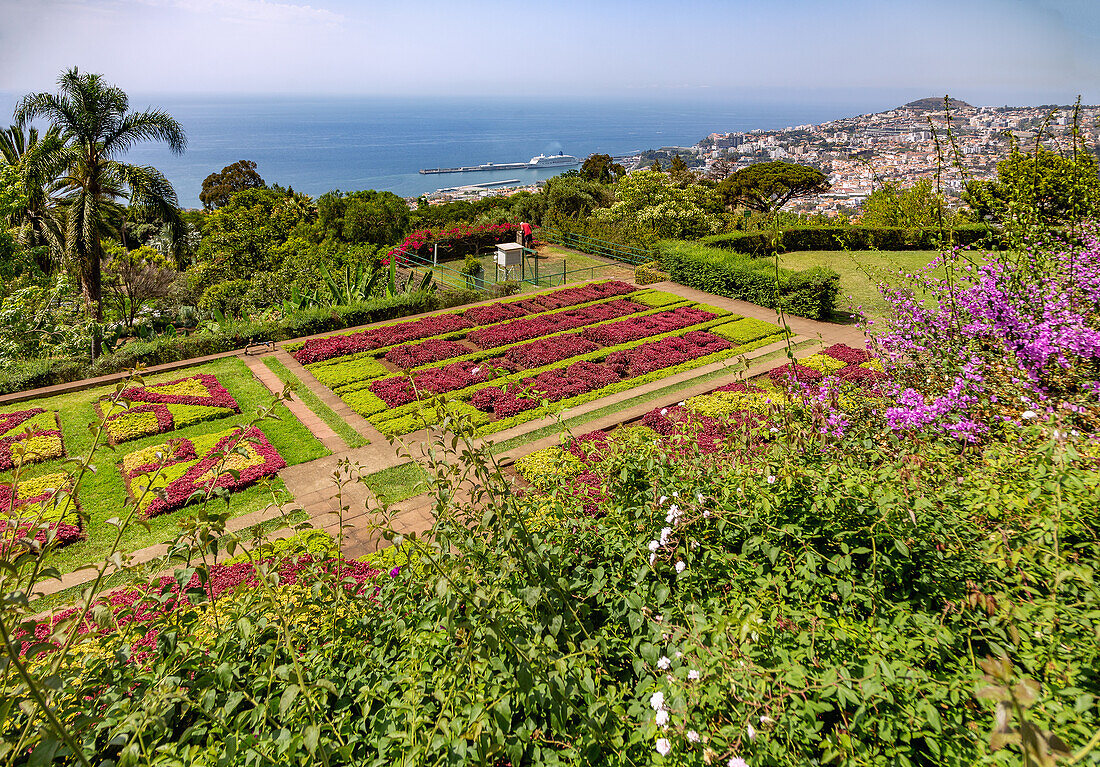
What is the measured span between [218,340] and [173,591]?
461 inches

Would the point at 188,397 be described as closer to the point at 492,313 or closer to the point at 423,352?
the point at 423,352

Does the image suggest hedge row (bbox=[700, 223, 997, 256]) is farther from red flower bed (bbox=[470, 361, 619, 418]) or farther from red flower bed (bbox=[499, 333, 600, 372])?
red flower bed (bbox=[470, 361, 619, 418])

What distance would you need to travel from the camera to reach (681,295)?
784 inches

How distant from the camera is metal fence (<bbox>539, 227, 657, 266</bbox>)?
2430 centimetres

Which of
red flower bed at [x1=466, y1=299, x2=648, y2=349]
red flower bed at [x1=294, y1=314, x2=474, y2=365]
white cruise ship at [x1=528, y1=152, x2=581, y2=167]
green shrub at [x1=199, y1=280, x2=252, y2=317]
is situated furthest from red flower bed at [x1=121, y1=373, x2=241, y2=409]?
white cruise ship at [x1=528, y1=152, x2=581, y2=167]

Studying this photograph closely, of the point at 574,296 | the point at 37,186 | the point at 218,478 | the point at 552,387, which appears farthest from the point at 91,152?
the point at 552,387

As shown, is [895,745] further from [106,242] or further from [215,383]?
[106,242]

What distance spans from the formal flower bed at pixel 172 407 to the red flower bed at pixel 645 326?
8.95m

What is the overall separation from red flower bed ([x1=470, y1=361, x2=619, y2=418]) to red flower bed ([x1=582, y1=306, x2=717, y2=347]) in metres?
1.99

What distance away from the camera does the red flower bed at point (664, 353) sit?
1392cm

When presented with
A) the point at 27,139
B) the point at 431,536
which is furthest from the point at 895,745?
Answer: the point at 27,139

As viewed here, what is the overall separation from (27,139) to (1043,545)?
27292 mm

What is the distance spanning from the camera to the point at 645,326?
16734mm

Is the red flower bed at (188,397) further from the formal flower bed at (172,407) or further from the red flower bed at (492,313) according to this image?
the red flower bed at (492,313)
